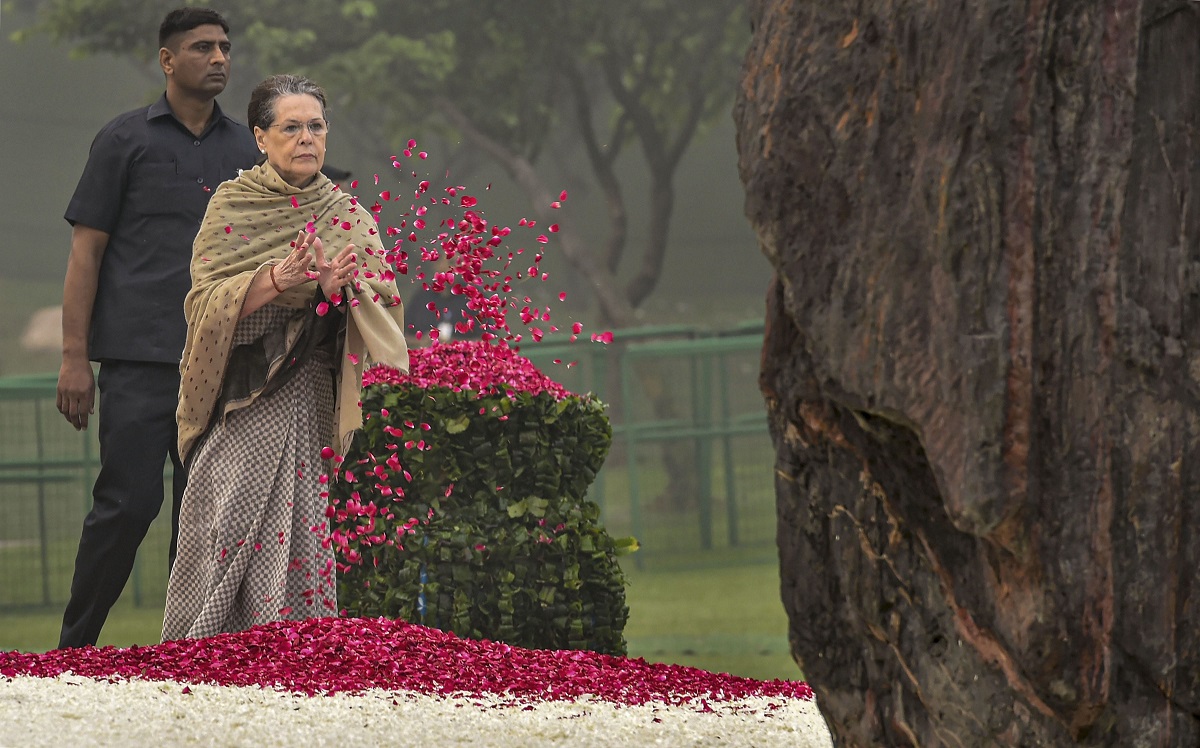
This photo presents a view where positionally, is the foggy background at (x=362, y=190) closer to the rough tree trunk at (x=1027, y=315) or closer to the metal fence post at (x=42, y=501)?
the metal fence post at (x=42, y=501)

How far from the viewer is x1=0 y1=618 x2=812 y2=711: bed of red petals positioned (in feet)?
12.8

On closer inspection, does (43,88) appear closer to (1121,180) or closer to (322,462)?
(322,462)

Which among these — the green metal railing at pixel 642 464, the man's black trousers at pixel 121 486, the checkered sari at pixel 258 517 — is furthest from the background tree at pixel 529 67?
the checkered sari at pixel 258 517

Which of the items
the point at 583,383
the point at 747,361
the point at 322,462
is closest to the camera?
the point at 322,462

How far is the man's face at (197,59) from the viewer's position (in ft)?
16.4

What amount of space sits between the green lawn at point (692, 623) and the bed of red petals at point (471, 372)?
109 inches

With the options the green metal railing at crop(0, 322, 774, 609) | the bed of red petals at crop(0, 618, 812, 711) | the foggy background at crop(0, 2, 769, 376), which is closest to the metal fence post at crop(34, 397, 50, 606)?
the green metal railing at crop(0, 322, 774, 609)

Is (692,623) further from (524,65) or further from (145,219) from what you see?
(524,65)

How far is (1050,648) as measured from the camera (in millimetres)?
2328

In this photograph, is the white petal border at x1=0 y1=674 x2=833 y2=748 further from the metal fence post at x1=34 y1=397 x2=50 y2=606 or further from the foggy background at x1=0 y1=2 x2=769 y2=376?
the foggy background at x1=0 y1=2 x2=769 y2=376

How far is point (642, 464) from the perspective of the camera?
1115 cm

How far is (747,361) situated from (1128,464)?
856cm

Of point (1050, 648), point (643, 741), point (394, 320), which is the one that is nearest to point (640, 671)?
point (643, 741)

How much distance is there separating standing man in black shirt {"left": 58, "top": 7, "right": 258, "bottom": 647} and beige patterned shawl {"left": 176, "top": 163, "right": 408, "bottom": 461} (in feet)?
1.24
